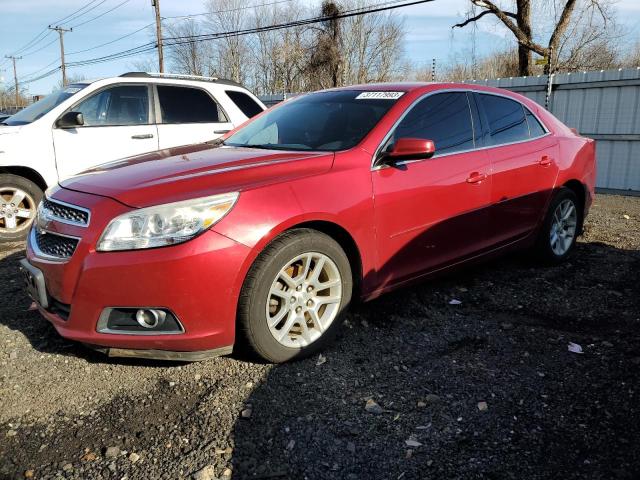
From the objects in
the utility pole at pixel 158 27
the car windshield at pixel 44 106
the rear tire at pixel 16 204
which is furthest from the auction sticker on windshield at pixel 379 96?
the utility pole at pixel 158 27

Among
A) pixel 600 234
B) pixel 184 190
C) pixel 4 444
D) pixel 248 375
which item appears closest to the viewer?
pixel 4 444

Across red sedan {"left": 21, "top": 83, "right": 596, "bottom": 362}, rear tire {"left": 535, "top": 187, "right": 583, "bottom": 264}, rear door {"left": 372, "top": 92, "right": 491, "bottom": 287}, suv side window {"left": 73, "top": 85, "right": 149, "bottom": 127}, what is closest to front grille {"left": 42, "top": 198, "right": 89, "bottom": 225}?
red sedan {"left": 21, "top": 83, "right": 596, "bottom": 362}

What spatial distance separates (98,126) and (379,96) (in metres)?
4.05

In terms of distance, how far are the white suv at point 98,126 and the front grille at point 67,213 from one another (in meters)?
3.39

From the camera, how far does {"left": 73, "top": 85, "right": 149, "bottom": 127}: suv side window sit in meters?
6.50

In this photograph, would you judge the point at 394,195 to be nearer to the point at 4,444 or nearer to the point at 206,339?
the point at 206,339

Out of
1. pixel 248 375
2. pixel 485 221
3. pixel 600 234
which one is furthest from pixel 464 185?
pixel 600 234

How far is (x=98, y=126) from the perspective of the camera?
6.50 m

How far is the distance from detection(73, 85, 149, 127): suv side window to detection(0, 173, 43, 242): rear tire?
1007mm

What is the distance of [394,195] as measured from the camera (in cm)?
349

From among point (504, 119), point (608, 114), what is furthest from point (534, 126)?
point (608, 114)

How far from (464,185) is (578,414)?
6.00ft

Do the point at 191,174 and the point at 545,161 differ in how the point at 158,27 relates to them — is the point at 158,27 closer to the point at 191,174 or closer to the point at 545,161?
the point at 545,161

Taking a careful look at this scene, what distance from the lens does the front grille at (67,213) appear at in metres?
2.87
